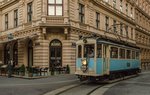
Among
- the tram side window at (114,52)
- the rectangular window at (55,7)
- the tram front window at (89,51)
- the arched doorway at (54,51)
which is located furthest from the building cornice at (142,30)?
the tram front window at (89,51)

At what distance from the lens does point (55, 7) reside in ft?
104

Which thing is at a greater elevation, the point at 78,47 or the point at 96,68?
the point at 78,47

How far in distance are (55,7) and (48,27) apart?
2.52 meters

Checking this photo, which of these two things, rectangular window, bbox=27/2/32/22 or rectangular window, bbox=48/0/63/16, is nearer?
rectangular window, bbox=48/0/63/16

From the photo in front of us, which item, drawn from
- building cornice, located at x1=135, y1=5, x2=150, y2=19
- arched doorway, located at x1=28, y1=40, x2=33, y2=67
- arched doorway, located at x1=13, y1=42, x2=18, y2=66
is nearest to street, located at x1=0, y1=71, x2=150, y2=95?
arched doorway, located at x1=28, y1=40, x2=33, y2=67

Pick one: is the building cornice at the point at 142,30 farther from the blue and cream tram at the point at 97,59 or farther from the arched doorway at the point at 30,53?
the blue and cream tram at the point at 97,59

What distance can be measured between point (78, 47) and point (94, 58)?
1.84m

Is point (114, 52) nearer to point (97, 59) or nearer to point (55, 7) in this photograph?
point (97, 59)

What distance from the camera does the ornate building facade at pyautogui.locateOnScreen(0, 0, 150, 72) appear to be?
101ft

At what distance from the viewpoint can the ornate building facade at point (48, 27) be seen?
30.7 metres

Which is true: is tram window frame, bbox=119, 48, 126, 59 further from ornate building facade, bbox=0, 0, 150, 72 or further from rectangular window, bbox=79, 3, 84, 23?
rectangular window, bbox=79, 3, 84, 23

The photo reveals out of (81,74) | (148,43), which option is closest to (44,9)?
(81,74)

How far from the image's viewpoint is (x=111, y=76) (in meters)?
23.2

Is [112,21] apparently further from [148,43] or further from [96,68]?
[148,43]
